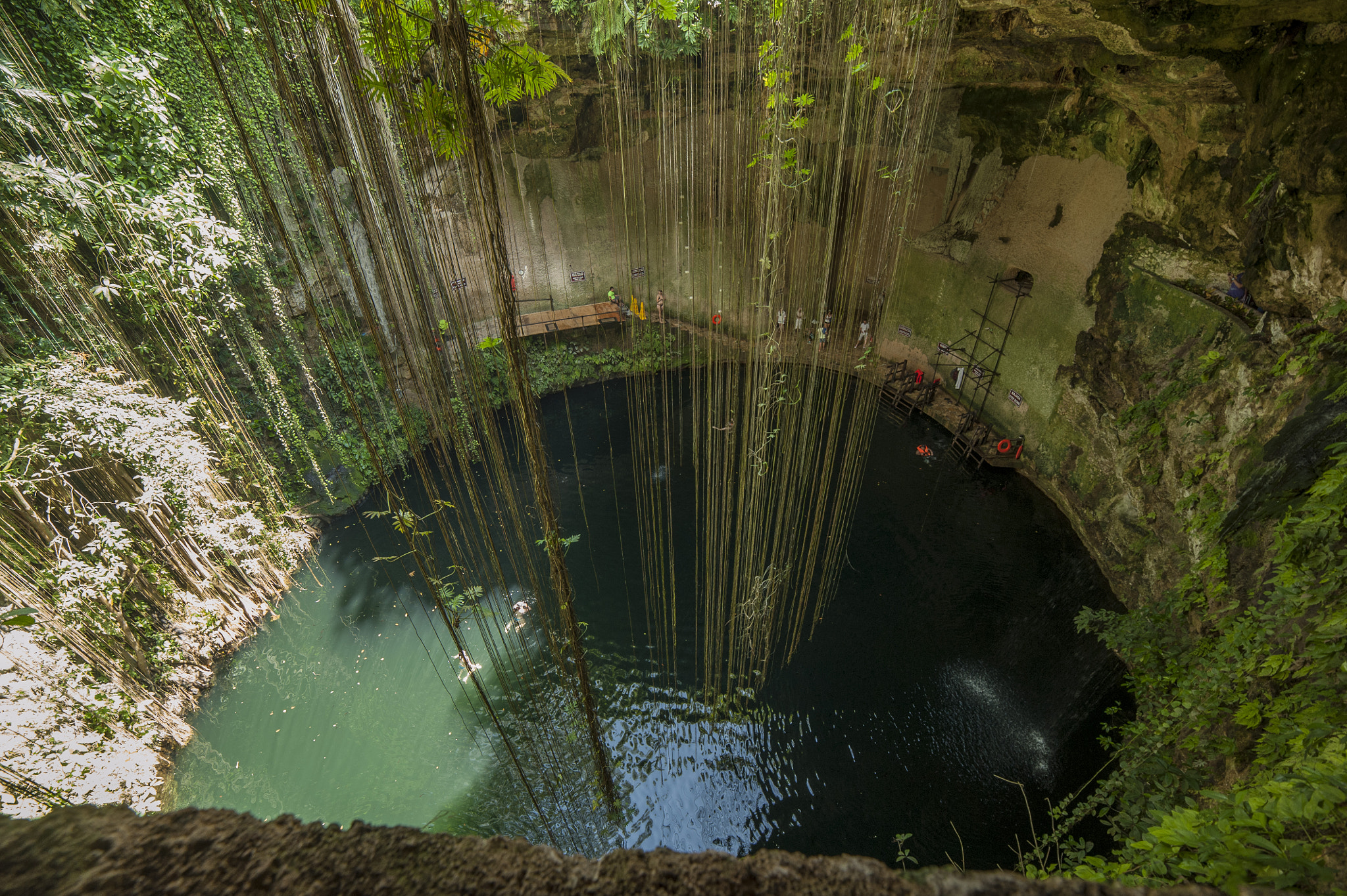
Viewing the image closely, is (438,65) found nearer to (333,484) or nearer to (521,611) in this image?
(521,611)

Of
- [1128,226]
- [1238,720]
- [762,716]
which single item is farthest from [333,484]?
[1128,226]

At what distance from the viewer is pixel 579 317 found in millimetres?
9367

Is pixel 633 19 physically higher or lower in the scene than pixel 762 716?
higher

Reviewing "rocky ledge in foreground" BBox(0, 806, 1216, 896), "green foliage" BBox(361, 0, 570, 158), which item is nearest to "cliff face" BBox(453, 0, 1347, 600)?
"green foliage" BBox(361, 0, 570, 158)

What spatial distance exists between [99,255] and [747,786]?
605 cm

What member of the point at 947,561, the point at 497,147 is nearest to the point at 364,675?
the point at 497,147

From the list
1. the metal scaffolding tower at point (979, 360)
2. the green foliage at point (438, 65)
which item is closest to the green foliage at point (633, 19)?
the green foliage at point (438, 65)

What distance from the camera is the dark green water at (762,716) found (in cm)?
408

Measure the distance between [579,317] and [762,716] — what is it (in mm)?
6955

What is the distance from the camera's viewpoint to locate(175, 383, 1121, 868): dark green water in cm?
408

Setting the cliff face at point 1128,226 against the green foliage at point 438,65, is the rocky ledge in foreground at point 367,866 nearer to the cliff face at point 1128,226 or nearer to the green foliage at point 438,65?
the green foliage at point 438,65

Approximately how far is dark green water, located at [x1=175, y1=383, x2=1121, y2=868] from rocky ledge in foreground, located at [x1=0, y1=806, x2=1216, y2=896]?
401 centimetres

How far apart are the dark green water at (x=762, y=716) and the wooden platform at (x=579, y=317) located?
436cm

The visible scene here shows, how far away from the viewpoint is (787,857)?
53 centimetres
